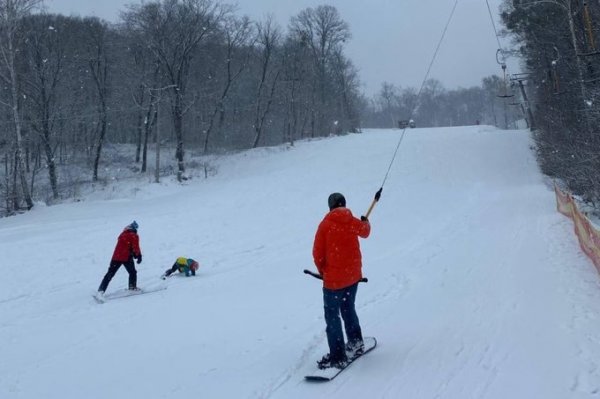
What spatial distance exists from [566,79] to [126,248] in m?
23.9

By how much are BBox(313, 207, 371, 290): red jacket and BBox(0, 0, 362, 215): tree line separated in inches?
1075

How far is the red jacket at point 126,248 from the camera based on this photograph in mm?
12312

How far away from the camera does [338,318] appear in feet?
20.6

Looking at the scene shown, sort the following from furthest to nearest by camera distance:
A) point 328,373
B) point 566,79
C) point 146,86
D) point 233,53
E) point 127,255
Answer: point 233,53, point 146,86, point 566,79, point 127,255, point 328,373

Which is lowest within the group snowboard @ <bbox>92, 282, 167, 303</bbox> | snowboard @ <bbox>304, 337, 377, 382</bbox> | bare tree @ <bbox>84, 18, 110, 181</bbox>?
snowboard @ <bbox>92, 282, 167, 303</bbox>

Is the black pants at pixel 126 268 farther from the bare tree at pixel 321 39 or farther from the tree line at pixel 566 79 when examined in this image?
the bare tree at pixel 321 39

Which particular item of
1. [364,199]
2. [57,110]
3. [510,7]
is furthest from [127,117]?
[510,7]

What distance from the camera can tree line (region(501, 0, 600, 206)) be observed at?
61.9 ft

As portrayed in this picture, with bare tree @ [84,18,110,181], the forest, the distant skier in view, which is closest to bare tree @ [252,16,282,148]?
the forest

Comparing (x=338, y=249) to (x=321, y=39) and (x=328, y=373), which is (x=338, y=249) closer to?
(x=328, y=373)

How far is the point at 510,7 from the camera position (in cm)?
3503

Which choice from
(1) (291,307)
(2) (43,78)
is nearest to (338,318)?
(1) (291,307)

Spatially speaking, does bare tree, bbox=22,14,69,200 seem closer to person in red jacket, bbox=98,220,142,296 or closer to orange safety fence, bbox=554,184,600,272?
person in red jacket, bbox=98,220,142,296

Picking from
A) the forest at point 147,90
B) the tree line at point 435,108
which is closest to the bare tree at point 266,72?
the forest at point 147,90
